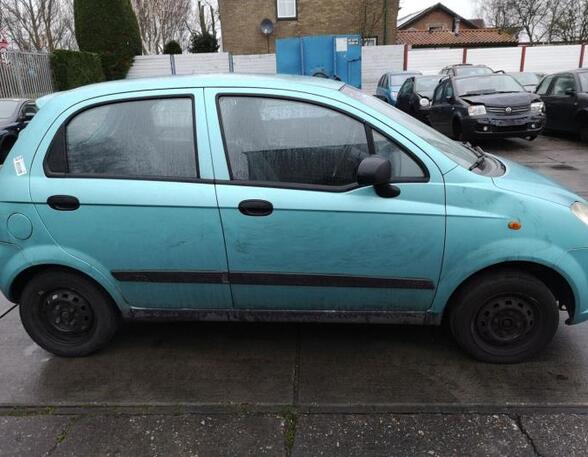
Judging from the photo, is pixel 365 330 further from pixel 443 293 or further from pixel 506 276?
pixel 506 276

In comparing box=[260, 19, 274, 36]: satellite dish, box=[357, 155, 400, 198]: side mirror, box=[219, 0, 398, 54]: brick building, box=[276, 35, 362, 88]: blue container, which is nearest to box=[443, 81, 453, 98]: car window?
box=[276, 35, 362, 88]: blue container

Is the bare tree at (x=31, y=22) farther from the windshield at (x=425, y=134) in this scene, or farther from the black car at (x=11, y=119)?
the windshield at (x=425, y=134)

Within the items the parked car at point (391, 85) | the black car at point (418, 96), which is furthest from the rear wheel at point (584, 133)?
the parked car at point (391, 85)

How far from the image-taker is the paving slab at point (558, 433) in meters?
2.43

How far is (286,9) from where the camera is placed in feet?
89.7

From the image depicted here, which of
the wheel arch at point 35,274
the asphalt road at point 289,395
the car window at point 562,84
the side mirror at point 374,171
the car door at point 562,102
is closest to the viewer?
the asphalt road at point 289,395

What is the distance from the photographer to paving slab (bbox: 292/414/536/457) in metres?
2.46

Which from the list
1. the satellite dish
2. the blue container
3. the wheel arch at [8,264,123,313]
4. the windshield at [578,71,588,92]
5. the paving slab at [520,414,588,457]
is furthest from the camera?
the satellite dish

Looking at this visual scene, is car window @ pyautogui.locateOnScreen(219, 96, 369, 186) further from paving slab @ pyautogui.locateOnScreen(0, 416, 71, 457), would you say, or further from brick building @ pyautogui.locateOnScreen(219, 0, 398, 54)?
brick building @ pyautogui.locateOnScreen(219, 0, 398, 54)

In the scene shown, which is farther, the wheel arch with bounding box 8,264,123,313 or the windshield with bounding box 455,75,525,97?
the windshield with bounding box 455,75,525,97

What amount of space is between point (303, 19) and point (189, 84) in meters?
26.3

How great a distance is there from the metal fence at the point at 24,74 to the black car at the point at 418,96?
1165 centimetres

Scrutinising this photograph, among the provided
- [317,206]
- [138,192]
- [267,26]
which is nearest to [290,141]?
[317,206]

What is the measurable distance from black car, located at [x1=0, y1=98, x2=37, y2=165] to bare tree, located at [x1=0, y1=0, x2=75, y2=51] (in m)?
29.5
